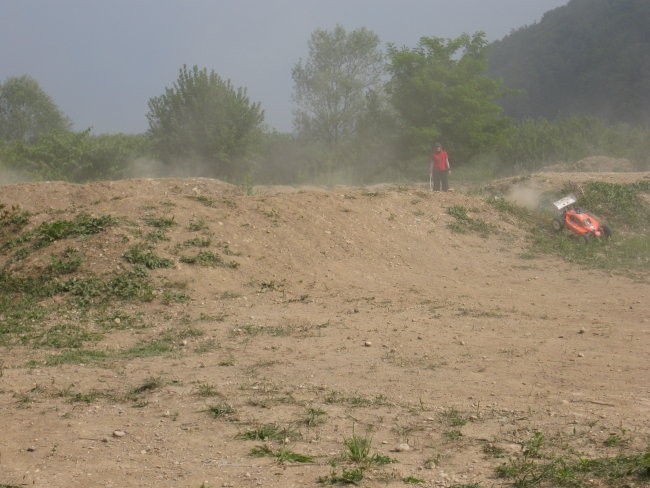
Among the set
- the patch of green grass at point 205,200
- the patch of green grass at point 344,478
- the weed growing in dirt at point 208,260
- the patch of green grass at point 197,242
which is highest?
the patch of green grass at point 205,200

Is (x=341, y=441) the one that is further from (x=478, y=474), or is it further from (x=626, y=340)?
(x=626, y=340)

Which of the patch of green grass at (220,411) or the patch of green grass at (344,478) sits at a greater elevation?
the patch of green grass at (220,411)

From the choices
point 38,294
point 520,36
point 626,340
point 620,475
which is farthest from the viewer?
point 520,36

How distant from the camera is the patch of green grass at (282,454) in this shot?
4.64 meters

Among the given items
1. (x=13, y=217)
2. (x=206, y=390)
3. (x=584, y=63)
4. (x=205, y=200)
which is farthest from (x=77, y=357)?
(x=584, y=63)

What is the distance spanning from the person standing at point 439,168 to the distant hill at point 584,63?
3359 centimetres

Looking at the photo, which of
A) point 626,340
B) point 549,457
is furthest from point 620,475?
point 626,340

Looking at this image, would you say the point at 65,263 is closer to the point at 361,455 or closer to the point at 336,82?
the point at 361,455

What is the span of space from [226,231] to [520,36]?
59774mm

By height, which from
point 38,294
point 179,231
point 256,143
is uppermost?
point 256,143

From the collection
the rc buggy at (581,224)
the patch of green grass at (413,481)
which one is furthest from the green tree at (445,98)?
the patch of green grass at (413,481)

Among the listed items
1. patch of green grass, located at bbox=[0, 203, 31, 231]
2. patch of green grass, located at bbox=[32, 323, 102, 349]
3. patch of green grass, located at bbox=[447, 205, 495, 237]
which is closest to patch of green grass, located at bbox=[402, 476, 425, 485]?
patch of green grass, located at bbox=[32, 323, 102, 349]

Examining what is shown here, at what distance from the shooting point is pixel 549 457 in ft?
14.9

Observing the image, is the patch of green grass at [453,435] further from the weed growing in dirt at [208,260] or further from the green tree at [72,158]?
the green tree at [72,158]
